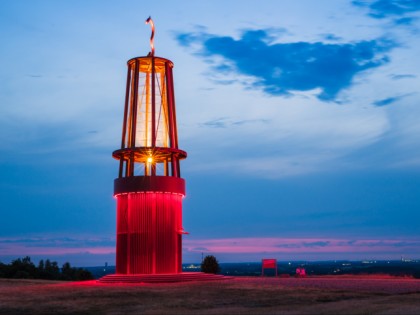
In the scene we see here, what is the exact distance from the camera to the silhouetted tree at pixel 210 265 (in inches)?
1389

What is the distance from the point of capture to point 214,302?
17094mm

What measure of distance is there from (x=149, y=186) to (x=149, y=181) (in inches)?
10.3

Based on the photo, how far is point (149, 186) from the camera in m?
29.8

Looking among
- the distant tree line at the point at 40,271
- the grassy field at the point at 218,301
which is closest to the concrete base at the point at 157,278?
the grassy field at the point at 218,301

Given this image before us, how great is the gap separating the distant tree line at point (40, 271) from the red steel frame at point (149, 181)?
15502 millimetres

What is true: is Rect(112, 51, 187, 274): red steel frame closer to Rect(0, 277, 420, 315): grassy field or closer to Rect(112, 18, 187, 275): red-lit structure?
Rect(112, 18, 187, 275): red-lit structure

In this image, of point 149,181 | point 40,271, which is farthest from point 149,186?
point 40,271

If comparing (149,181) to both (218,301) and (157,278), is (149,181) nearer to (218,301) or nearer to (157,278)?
(157,278)

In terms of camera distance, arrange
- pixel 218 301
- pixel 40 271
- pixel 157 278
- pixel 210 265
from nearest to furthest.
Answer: pixel 218 301, pixel 157 278, pixel 210 265, pixel 40 271

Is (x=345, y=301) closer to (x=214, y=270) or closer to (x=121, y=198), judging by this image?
(x=121, y=198)

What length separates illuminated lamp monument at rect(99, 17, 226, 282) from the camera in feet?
97.1

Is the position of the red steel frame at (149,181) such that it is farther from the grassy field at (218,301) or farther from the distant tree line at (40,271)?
the distant tree line at (40,271)

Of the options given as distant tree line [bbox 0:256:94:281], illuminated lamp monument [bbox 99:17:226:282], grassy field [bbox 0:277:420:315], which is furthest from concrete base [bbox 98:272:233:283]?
distant tree line [bbox 0:256:94:281]

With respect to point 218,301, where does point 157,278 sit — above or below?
above
